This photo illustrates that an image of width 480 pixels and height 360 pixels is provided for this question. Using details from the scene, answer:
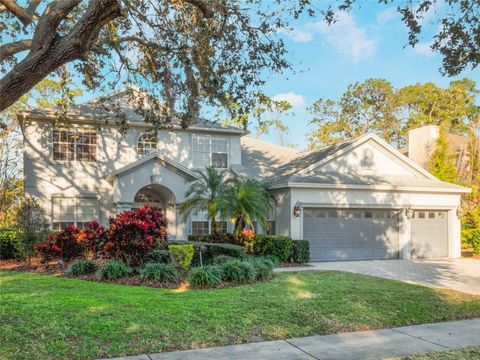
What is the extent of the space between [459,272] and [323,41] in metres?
9.67

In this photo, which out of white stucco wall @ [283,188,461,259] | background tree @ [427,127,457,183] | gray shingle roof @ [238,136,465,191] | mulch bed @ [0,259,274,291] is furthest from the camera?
background tree @ [427,127,457,183]

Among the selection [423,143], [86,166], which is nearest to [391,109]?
[423,143]

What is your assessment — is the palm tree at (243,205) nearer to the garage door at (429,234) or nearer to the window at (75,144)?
the window at (75,144)

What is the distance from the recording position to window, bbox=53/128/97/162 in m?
18.8

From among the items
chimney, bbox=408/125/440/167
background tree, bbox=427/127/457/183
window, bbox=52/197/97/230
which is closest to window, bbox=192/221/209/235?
window, bbox=52/197/97/230

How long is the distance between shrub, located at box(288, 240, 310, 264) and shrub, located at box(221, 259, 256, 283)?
5.80m

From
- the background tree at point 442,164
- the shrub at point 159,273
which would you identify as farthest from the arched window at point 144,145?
the background tree at point 442,164

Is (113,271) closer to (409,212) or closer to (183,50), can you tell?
(183,50)

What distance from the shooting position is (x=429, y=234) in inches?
803

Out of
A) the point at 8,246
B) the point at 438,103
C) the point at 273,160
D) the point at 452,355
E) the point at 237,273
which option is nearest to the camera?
the point at 452,355

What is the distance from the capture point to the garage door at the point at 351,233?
18281mm

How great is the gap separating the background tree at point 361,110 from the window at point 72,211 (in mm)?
26838

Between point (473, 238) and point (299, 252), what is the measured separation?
10474mm

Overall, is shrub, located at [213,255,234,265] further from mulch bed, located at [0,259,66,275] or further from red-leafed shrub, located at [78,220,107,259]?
mulch bed, located at [0,259,66,275]
